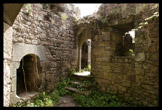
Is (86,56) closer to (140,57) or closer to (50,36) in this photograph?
(50,36)

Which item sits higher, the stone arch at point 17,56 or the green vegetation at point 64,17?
the green vegetation at point 64,17

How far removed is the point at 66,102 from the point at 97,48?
2.58 metres

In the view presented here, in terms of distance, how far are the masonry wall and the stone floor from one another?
2.37 ft

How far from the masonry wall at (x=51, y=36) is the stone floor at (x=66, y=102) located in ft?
2.37

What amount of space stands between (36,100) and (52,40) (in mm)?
2376

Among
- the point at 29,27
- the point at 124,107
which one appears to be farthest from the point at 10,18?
the point at 124,107

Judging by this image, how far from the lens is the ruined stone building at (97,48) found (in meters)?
3.09

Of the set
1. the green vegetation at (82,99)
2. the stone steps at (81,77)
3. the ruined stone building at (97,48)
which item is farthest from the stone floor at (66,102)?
the stone steps at (81,77)

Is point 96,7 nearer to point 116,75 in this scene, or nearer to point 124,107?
point 116,75

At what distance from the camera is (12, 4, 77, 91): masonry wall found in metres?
3.22

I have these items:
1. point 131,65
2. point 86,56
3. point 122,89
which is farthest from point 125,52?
point 86,56

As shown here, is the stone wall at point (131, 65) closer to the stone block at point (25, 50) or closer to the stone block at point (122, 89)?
the stone block at point (122, 89)

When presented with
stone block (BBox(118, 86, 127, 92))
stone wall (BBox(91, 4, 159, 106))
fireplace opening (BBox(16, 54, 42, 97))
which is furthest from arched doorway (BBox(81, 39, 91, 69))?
fireplace opening (BBox(16, 54, 42, 97))

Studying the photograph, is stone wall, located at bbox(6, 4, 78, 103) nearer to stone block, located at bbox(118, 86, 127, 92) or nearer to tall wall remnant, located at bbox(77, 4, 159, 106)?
tall wall remnant, located at bbox(77, 4, 159, 106)
